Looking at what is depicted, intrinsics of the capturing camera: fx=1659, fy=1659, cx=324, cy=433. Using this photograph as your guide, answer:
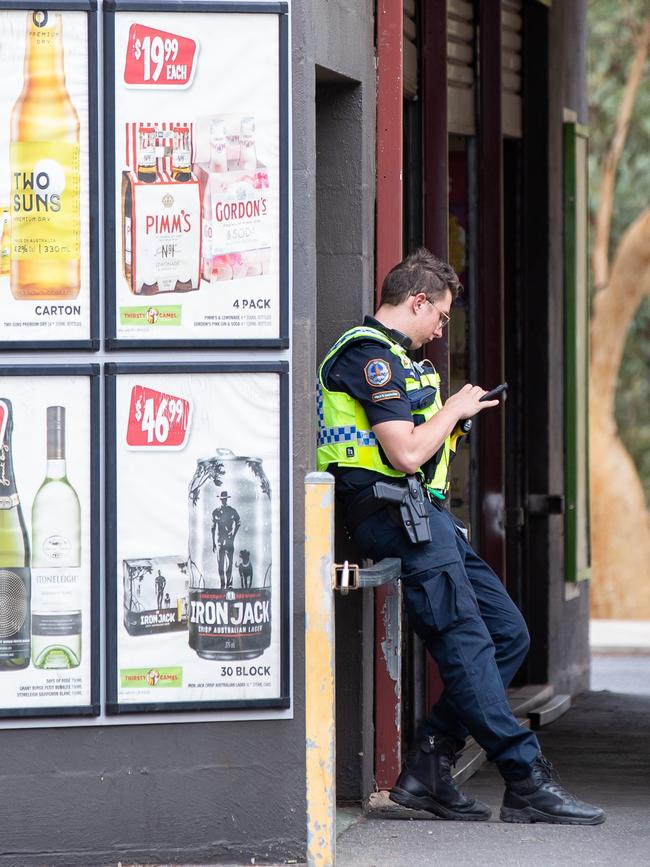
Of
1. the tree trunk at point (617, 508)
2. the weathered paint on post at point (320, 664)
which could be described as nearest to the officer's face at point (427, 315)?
the weathered paint on post at point (320, 664)

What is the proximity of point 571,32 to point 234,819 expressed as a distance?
656 cm

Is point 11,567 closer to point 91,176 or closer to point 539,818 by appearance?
point 91,176

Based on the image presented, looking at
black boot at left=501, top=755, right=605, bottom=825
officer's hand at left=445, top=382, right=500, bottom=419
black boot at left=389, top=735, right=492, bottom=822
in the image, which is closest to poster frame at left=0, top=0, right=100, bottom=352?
officer's hand at left=445, top=382, right=500, bottom=419

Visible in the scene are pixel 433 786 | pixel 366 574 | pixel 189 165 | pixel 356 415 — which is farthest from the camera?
pixel 433 786

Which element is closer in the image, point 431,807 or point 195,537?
point 195,537

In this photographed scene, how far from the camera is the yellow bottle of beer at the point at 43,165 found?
217 inches

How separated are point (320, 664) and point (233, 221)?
1547 mm

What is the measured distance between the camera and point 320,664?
16.3 ft

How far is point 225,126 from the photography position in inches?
218

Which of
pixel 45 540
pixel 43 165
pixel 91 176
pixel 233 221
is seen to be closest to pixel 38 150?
pixel 43 165

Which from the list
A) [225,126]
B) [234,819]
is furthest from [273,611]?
[225,126]

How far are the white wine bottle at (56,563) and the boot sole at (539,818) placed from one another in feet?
5.72

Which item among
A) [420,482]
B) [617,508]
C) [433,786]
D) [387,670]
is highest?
[420,482]

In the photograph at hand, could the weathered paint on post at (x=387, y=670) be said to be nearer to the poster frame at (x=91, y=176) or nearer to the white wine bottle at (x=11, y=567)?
the white wine bottle at (x=11, y=567)
